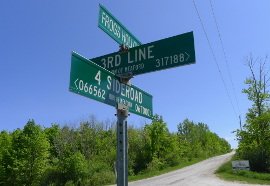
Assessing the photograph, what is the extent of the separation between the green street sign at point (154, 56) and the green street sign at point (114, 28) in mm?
235

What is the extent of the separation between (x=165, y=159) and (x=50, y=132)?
2410 cm

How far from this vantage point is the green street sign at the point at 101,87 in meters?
3.90

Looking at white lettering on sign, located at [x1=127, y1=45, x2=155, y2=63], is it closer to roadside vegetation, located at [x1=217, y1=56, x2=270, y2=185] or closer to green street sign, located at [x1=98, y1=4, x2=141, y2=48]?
green street sign, located at [x1=98, y1=4, x2=141, y2=48]

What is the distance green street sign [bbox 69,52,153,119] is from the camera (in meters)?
3.90

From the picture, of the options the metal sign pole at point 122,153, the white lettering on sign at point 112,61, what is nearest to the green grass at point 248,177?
the white lettering on sign at point 112,61

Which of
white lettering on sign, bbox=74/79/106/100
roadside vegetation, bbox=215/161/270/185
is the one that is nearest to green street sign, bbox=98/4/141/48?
white lettering on sign, bbox=74/79/106/100

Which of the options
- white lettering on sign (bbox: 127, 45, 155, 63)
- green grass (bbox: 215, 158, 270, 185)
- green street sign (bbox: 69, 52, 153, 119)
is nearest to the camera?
green street sign (bbox: 69, 52, 153, 119)

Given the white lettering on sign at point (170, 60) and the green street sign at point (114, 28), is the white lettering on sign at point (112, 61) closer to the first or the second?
the green street sign at point (114, 28)

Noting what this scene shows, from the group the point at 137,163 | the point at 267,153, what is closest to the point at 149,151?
the point at 137,163

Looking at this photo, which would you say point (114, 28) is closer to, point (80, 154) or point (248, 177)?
point (248, 177)

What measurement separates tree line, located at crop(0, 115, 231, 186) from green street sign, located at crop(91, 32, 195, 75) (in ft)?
103

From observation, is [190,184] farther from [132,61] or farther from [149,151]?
[149,151]

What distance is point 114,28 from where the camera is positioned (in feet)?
15.6

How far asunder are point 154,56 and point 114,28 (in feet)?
2.24
